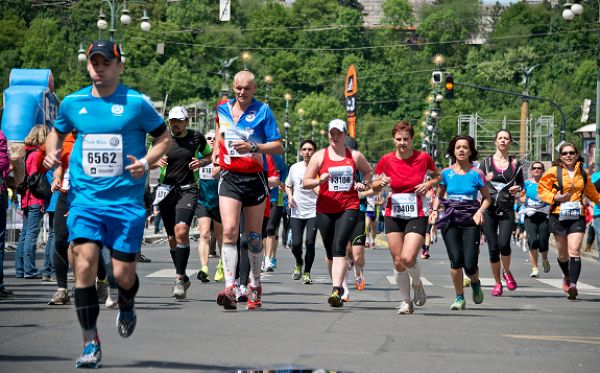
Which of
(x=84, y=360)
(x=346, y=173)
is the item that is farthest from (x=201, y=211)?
(x=84, y=360)

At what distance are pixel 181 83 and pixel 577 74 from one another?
47462 mm

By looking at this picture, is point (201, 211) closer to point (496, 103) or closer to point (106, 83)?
point (106, 83)

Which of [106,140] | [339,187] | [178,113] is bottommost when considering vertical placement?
[339,187]

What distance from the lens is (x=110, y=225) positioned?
27.7 feet

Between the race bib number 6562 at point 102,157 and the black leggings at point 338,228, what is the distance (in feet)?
16.2

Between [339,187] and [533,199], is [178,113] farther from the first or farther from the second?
[533,199]

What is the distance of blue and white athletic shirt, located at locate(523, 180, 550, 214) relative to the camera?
2059 centimetres

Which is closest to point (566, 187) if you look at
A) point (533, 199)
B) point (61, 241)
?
point (533, 199)

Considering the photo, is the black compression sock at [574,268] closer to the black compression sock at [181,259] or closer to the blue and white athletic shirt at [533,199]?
the blue and white athletic shirt at [533,199]

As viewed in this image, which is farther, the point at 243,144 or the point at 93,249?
the point at 243,144

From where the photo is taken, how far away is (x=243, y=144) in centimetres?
1184

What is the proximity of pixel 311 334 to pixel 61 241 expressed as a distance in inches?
128

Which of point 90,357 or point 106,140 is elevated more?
point 106,140

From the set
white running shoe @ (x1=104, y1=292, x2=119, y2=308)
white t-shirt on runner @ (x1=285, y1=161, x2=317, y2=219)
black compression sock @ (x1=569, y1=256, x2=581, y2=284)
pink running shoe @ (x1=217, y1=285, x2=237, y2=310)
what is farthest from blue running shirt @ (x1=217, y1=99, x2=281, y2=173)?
white t-shirt on runner @ (x1=285, y1=161, x2=317, y2=219)
